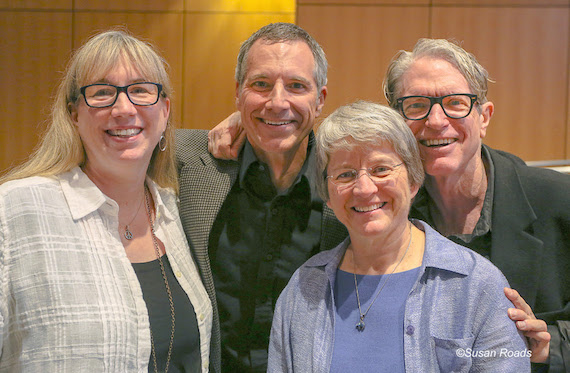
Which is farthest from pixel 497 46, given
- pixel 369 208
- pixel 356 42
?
pixel 369 208

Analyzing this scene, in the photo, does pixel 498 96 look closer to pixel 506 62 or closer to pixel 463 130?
pixel 506 62

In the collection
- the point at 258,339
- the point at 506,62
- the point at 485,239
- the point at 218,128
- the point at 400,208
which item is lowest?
the point at 258,339

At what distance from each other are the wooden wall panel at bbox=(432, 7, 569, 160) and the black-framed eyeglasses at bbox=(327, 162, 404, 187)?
12.0 feet

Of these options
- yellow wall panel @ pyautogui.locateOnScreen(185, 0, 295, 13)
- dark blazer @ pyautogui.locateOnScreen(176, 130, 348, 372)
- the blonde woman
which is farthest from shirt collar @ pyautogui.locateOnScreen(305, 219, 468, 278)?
yellow wall panel @ pyautogui.locateOnScreen(185, 0, 295, 13)

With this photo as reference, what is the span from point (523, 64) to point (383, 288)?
399cm

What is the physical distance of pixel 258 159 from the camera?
2227 millimetres

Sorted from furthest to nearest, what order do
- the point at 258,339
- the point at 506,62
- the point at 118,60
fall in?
the point at 506,62
the point at 258,339
the point at 118,60

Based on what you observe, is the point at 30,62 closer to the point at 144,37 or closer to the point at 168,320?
the point at 144,37

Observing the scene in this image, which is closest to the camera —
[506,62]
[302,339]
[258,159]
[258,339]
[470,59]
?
[302,339]

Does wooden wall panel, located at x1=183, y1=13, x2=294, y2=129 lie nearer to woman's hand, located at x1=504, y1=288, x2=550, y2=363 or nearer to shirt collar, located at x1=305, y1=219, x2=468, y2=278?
shirt collar, located at x1=305, y1=219, x2=468, y2=278

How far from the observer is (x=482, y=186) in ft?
6.44

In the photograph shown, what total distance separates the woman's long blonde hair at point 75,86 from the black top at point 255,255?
59 centimetres

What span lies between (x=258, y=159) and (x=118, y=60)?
699mm

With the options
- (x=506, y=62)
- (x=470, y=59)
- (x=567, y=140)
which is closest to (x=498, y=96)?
(x=506, y=62)
